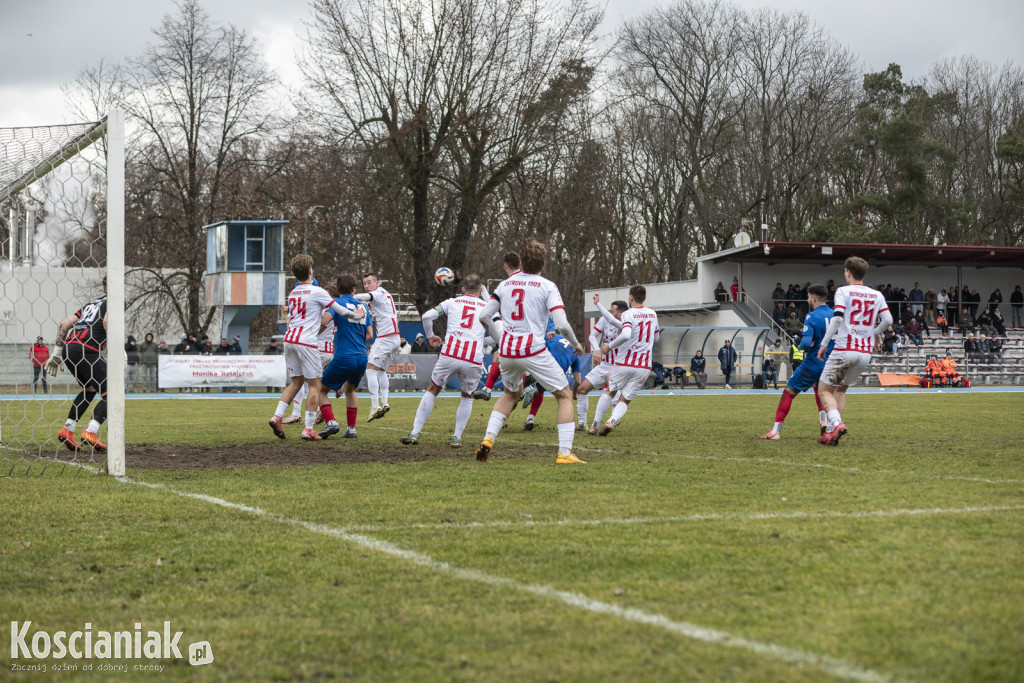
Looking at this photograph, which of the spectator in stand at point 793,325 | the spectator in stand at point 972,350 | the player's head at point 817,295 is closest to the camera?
the player's head at point 817,295

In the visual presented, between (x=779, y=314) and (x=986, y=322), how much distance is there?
397 inches

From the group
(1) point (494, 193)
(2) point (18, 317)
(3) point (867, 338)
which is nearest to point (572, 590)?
(2) point (18, 317)

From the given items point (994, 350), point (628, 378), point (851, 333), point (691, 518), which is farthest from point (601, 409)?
point (994, 350)

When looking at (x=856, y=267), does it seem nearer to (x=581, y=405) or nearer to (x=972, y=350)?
(x=581, y=405)

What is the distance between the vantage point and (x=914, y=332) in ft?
138

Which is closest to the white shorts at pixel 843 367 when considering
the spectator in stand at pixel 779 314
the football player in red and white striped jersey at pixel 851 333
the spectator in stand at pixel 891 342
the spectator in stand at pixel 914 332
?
the football player in red and white striped jersey at pixel 851 333

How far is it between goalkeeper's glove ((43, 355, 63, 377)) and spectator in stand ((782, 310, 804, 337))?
112 feet

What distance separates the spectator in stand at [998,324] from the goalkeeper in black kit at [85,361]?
42.1m

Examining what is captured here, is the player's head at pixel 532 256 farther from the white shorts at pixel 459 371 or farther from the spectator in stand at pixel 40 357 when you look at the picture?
the spectator in stand at pixel 40 357

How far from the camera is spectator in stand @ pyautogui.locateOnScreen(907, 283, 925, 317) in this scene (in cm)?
4459

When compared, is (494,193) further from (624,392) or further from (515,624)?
(515,624)

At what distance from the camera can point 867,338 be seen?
1227cm

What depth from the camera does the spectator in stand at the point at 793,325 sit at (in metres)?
41.2

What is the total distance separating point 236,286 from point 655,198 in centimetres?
2069
